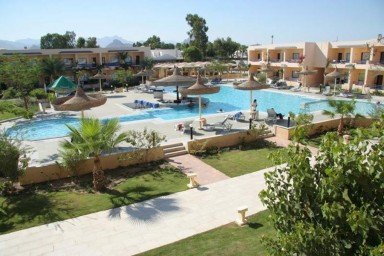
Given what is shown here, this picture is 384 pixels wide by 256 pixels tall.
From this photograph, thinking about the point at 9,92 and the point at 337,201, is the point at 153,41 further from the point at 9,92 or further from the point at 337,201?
the point at 337,201

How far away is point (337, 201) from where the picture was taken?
3459 millimetres

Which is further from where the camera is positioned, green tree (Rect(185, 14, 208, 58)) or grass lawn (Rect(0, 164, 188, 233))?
green tree (Rect(185, 14, 208, 58))

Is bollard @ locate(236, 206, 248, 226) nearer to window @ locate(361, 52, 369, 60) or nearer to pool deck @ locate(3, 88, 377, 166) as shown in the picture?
pool deck @ locate(3, 88, 377, 166)

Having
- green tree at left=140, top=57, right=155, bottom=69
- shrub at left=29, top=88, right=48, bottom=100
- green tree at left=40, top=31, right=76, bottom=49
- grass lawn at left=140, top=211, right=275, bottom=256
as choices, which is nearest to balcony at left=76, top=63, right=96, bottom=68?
green tree at left=140, top=57, right=155, bottom=69

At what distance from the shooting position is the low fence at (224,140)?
1531 centimetres

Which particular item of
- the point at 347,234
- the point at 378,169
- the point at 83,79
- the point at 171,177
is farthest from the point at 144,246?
the point at 83,79

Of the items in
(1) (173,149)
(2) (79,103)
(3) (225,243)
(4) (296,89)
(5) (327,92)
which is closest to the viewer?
(3) (225,243)

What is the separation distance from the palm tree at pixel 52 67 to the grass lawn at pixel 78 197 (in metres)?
29.7

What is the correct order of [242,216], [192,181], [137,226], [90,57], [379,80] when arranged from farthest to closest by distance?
[90,57] < [379,80] < [192,181] < [137,226] < [242,216]

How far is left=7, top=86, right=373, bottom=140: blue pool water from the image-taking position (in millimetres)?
20469

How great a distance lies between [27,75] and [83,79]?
1725 cm

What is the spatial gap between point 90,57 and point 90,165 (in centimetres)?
3827

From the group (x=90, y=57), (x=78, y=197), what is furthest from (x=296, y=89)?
(x=78, y=197)

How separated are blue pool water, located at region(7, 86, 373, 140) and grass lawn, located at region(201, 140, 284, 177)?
8.64 metres
